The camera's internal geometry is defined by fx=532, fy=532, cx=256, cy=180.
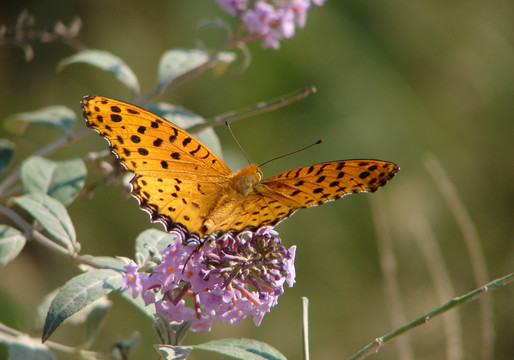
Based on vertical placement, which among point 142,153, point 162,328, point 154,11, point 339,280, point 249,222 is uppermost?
point 154,11

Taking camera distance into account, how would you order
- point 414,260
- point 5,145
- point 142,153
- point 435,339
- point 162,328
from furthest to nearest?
point 414,260, point 435,339, point 5,145, point 142,153, point 162,328

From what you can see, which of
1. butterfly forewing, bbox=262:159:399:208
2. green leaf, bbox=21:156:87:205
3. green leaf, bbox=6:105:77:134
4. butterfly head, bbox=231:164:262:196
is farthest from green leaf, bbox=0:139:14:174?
butterfly forewing, bbox=262:159:399:208

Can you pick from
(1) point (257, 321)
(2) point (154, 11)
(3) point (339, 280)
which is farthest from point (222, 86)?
Result: (1) point (257, 321)

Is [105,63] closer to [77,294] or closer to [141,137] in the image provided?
[141,137]

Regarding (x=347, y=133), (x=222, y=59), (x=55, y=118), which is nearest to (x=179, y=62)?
(x=222, y=59)

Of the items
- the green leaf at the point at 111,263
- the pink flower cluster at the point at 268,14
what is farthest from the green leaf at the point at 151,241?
the pink flower cluster at the point at 268,14

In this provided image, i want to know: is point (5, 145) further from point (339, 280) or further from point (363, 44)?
point (363, 44)

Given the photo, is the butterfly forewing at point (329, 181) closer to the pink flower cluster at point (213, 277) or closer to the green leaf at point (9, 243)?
the pink flower cluster at point (213, 277)
